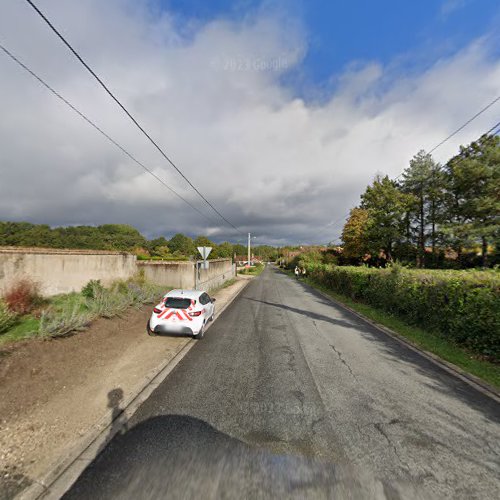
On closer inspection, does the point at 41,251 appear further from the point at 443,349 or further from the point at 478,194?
the point at 478,194

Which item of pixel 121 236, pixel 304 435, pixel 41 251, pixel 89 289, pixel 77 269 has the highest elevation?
pixel 121 236

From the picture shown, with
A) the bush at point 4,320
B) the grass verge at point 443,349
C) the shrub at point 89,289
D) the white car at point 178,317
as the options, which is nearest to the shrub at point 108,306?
the white car at point 178,317

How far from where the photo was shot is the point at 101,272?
12.5m

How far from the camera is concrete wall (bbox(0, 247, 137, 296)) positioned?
27.9 feet

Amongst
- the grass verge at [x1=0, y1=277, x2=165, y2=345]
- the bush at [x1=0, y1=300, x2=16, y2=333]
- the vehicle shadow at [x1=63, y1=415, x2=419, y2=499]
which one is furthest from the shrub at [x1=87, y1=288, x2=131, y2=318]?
the vehicle shadow at [x1=63, y1=415, x2=419, y2=499]

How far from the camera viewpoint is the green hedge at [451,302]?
5.91 meters

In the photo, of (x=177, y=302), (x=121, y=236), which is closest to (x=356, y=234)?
(x=177, y=302)

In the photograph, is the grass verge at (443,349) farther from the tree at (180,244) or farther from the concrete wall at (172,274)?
the tree at (180,244)

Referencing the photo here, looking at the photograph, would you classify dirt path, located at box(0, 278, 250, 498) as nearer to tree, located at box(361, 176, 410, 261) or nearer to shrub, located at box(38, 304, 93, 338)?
shrub, located at box(38, 304, 93, 338)

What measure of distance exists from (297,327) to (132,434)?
657 cm

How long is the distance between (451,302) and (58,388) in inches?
392

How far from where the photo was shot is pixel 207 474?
255 centimetres

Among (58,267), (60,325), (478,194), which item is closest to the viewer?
(60,325)

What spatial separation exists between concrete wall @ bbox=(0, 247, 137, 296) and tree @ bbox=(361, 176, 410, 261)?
29.1 m
